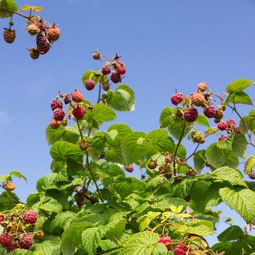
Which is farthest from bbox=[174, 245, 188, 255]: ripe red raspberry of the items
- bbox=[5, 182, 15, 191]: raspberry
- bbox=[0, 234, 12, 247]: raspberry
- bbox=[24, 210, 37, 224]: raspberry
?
bbox=[5, 182, 15, 191]: raspberry

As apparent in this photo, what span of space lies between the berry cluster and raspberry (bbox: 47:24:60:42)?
1.16 m

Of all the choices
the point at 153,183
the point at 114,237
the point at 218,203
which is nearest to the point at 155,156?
the point at 153,183

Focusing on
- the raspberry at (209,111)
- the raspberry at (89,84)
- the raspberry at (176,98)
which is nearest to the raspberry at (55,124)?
the raspberry at (89,84)

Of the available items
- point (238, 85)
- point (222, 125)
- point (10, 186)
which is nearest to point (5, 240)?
point (10, 186)

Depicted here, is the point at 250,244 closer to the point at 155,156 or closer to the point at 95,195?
the point at 155,156

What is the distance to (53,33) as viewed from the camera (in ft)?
6.90

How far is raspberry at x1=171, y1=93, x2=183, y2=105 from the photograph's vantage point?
304 centimetres

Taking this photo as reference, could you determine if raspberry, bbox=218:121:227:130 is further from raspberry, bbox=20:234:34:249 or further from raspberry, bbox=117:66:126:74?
raspberry, bbox=20:234:34:249

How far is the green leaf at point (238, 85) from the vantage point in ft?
10.4

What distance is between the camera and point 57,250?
283 centimetres

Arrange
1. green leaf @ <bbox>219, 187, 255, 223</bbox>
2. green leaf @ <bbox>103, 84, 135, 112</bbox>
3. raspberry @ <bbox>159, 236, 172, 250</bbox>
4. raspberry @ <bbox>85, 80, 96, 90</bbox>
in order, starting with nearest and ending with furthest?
raspberry @ <bbox>159, 236, 172, 250</bbox> < green leaf @ <bbox>219, 187, 255, 223</bbox> < raspberry @ <bbox>85, 80, 96, 90</bbox> < green leaf @ <bbox>103, 84, 135, 112</bbox>

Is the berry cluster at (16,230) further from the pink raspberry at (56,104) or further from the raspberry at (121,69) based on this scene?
the raspberry at (121,69)

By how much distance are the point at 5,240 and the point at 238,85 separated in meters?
1.98

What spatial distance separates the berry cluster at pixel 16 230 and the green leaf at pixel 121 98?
133 cm
